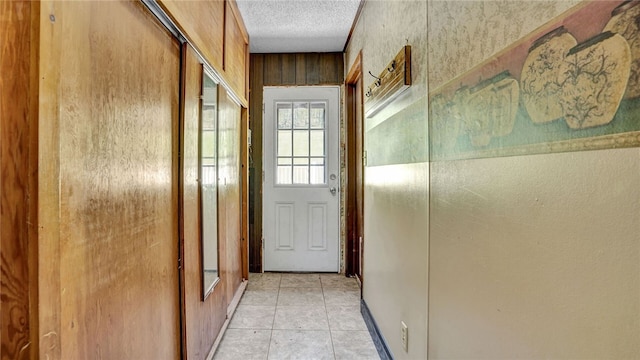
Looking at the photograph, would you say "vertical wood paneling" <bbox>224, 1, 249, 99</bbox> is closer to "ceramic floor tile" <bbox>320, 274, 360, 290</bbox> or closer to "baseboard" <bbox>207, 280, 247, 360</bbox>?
"baseboard" <bbox>207, 280, 247, 360</bbox>

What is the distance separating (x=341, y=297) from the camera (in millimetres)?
2807

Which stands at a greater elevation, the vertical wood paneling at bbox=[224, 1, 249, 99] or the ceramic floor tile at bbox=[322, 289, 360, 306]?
the vertical wood paneling at bbox=[224, 1, 249, 99]

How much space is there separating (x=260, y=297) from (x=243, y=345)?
0.76 meters

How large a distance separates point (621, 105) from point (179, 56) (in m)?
1.45

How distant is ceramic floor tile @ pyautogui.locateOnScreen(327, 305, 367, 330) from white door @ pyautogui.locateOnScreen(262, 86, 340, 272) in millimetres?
865

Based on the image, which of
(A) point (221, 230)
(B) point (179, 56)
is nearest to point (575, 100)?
(B) point (179, 56)

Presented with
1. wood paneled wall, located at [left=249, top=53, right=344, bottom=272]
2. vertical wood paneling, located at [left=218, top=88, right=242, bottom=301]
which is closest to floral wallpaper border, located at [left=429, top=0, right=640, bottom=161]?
vertical wood paneling, located at [left=218, top=88, right=242, bottom=301]

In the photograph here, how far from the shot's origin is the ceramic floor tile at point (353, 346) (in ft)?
6.27

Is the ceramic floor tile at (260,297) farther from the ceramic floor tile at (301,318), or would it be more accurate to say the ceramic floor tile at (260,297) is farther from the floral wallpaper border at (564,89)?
the floral wallpaper border at (564,89)

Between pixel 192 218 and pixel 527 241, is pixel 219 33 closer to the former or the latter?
pixel 192 218

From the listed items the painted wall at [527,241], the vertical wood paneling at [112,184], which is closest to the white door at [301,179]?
the vertical wood paneling at [112,184]

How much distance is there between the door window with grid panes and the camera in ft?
11.2

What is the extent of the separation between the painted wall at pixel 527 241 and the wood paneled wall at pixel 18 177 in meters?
1.01

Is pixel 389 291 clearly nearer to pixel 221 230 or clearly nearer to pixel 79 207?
pixel 221 230
